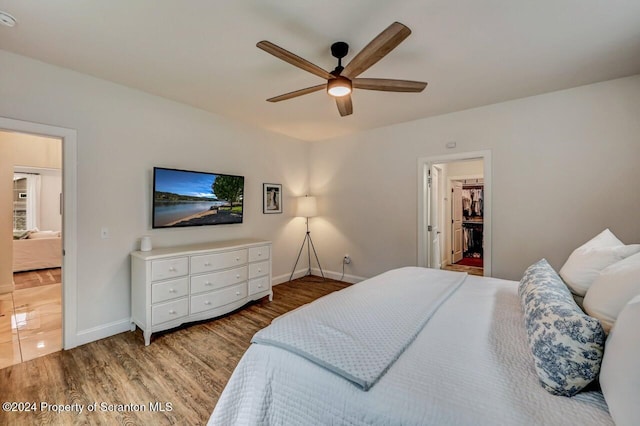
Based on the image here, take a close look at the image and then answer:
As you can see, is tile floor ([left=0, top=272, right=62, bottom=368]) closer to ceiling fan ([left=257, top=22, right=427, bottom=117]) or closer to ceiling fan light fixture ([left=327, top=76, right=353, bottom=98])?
ceiling fan ([left=257, top=22, right=427, bottom=117])

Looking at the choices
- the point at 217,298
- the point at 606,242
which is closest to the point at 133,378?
the point at 217,298

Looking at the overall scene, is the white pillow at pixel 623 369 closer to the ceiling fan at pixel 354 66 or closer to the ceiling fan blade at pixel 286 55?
the ceiling fan at pixel 354 66

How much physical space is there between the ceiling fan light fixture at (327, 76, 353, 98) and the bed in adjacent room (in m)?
1.56

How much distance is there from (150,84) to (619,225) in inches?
194

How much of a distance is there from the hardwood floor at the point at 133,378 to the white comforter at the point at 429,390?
85cm

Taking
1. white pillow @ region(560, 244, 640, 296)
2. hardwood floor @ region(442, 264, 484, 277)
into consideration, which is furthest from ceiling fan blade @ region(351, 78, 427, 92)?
hardwood floor @ region(442, 264, 484, 277)

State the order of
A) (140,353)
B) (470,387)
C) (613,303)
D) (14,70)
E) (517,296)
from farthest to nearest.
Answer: (140,353) → (14,70) → (517,296) → (613,303) → (470,387)

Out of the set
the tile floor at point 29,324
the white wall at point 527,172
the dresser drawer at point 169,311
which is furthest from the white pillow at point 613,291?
the tile floor at point 29,324

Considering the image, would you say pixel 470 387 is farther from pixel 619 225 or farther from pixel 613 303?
pixel 619 225

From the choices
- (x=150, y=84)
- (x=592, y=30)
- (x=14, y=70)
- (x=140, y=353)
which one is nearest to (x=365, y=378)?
(x=140, y=353)

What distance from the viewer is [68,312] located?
99.6 inches

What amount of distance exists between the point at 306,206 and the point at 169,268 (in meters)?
2.42

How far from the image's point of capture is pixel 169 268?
9.02ft

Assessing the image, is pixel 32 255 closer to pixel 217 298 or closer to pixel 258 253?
pixel 217 298
